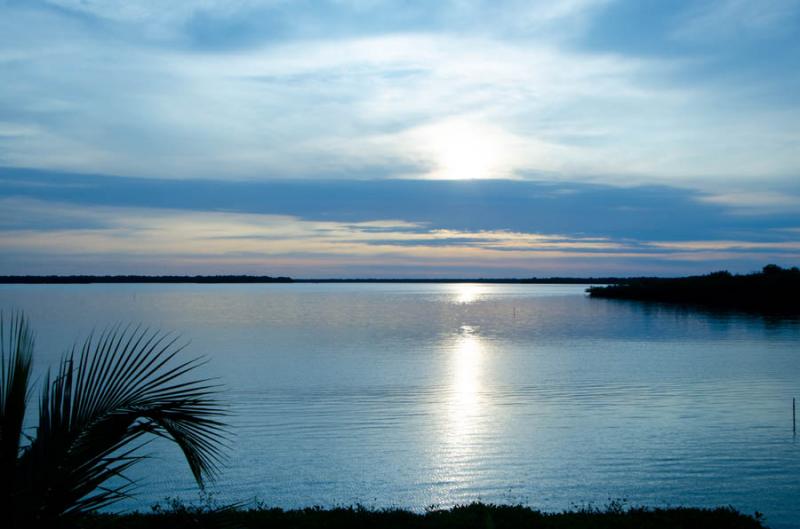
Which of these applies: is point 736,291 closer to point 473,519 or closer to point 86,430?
point 473,519

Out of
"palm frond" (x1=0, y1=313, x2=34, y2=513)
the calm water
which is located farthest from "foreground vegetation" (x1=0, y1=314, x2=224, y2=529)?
the calm water

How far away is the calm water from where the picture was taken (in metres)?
19.9

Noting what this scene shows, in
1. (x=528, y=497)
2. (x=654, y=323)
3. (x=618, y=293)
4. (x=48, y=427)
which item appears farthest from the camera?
(x=618, y=293)

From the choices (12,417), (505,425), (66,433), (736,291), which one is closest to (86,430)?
(66,433)

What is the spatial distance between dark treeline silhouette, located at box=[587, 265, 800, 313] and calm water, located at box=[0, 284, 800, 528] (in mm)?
81260

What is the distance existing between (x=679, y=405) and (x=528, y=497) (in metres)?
17.1

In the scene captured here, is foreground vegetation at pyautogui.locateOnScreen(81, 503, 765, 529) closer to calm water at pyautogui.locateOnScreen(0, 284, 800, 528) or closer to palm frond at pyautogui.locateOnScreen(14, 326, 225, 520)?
calm water at pyautogui.locateOnScreen(0, 284, 800, 528)

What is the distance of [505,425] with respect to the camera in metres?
29.0

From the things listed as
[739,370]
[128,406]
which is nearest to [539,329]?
[739,370]

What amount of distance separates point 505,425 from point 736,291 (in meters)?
139

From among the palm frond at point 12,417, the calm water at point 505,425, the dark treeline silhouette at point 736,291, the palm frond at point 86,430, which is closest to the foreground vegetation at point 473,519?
the calm water at point 505,425

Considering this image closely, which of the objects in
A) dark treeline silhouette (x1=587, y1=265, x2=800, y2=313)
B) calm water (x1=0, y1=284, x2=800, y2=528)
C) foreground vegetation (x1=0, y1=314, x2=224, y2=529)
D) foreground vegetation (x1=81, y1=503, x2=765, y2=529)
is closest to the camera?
foreground vegetation (x1=0, y1=314, x2=224, y2=529)

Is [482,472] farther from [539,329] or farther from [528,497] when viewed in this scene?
[539,329]

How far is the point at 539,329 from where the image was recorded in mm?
84750
